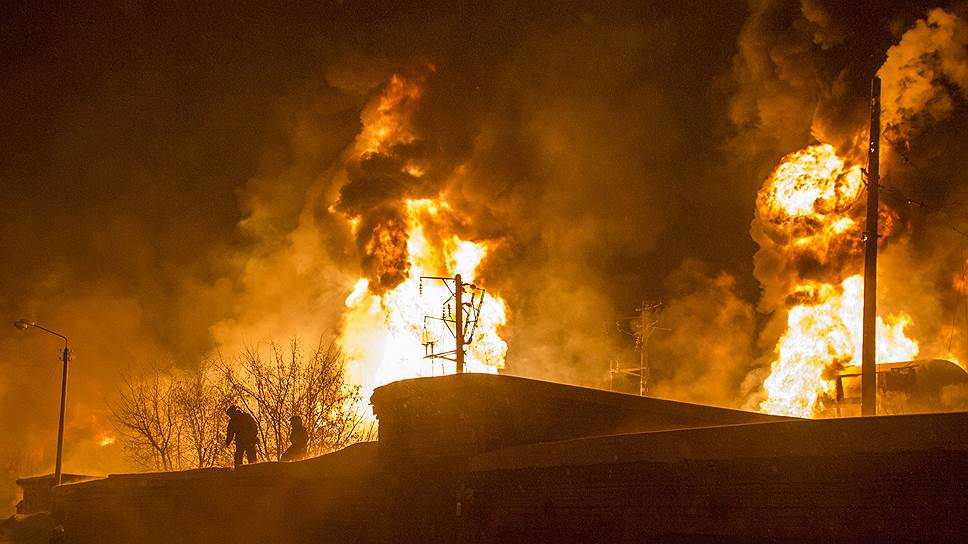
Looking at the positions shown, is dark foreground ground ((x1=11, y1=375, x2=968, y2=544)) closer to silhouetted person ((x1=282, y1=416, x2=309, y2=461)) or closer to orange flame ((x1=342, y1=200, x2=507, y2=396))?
silhouetted person ((x1=282, y1=416, x2=309, y2=461))

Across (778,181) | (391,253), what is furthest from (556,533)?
(391,253)

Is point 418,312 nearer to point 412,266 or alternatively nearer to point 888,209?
point 412,266

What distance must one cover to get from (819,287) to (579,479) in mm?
21358

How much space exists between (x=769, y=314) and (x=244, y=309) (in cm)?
2888

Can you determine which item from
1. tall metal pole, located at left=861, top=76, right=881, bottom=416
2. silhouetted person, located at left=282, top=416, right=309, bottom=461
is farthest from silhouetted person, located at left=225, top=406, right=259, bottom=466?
tall metal pole, located at left=861, top=76, right=881, bottom=416

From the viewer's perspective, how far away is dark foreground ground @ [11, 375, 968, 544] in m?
7.76

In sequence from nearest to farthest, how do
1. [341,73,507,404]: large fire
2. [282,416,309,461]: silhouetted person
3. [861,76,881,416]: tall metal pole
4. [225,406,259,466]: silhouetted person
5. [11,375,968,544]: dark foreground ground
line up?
[11,375,968,544]: dark foreground ground
[861,76,881,416]: tall metal pole
[225,406,259,466]: silhouetted person
[282,416,309,461]: silhouetted person
[341,73,507,404]: large fire

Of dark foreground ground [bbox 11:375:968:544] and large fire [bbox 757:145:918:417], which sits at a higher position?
large fire [bbox 757:145:918:417]

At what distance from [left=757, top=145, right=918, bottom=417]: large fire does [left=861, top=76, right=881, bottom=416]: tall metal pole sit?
1230 centimetres

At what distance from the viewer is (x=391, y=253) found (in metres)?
42.2

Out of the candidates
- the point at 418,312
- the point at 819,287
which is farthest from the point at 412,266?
the point at 819,287

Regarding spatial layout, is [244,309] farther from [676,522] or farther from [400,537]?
[676,522]

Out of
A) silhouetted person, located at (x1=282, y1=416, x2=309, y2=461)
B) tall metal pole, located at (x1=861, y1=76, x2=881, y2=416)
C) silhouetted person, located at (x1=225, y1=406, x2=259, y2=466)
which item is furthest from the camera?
silhouetted person, located at (x1=282, y1=416, x2=309, y2=461)

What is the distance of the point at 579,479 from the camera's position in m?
10.6
